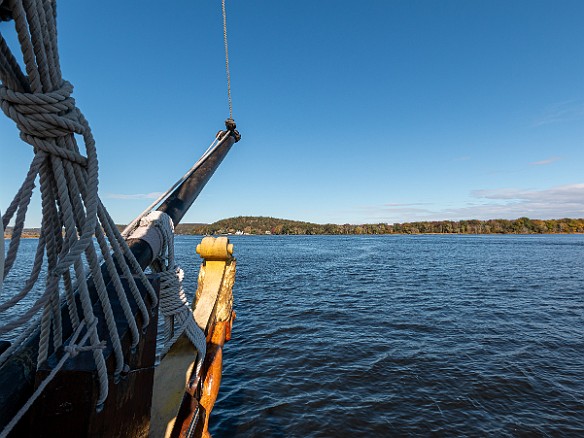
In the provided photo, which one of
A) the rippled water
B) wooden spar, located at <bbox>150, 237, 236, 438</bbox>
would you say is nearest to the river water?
the rippled water

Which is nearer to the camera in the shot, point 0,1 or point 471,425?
point 0,1

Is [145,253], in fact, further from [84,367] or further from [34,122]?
[34,122]

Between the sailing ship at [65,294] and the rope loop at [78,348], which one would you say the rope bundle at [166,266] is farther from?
the rope loop at [78,348]

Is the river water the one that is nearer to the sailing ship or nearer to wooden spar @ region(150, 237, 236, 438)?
wooden spar @ region(150, 237, 236, 438)

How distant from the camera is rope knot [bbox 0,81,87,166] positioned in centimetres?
141

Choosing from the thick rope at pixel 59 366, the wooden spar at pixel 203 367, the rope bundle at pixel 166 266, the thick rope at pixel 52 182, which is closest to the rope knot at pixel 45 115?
the thick rope at pixel 52 182

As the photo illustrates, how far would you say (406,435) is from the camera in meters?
6.62

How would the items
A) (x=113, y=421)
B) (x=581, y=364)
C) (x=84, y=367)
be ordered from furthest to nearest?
(x=581, y=364)
(x=113, y=421)
(x=84, y=367)

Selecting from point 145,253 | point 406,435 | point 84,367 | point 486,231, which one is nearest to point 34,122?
point 84,367

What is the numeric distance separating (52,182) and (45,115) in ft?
1.12

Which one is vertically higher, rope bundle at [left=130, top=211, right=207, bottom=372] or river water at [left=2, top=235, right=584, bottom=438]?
rope bundle at [left=130, top=211, right=207, bottom=372]

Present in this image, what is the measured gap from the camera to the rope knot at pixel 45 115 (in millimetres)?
1413

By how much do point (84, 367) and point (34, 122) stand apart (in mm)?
1158

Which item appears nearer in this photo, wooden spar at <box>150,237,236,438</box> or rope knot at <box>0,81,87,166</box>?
rope knot at <box>0,81,87,166</box>
